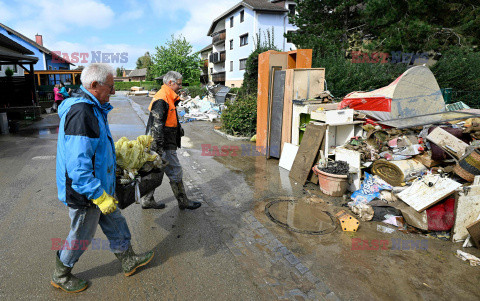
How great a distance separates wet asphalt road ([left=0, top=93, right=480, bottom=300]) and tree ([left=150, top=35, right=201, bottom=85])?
38.6 m

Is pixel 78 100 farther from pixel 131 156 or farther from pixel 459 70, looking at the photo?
pixel 459 70

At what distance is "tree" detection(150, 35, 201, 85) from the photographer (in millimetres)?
41344

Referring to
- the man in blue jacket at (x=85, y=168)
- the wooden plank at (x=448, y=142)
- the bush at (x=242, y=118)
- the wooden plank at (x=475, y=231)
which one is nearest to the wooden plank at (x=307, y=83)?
the wooden plank at (x=448, y=142)

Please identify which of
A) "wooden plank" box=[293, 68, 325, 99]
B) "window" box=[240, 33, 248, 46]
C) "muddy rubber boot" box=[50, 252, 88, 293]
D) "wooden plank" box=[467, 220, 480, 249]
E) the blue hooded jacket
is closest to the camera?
the blue hooded jacket

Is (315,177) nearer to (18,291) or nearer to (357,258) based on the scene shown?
(357,258)

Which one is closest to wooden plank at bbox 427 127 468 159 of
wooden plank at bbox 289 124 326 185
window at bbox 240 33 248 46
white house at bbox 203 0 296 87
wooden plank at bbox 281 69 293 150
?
wooden plank at bbox 289 124 326 185

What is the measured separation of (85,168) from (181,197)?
2.28 metres

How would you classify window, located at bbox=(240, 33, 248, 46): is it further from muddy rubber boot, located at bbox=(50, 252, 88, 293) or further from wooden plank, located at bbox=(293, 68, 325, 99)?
muddy rubber boot, located at bbox=(50, 252, 88, 293)

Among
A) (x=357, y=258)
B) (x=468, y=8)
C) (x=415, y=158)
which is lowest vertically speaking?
(x=357, y=258)

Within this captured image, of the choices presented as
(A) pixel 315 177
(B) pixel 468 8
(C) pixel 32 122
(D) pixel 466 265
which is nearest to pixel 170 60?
(C) pixel 32 122

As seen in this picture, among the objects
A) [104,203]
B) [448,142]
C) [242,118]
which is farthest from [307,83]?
[104,203]

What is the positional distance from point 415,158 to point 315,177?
1.71m

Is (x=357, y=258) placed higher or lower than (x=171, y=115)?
lower

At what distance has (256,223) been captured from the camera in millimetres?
4047
